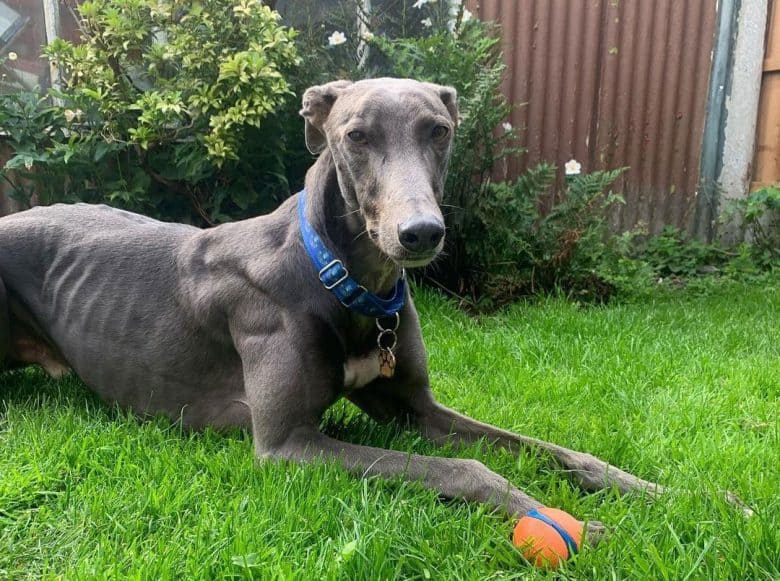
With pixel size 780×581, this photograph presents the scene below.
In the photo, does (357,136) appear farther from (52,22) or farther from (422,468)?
(52,22)

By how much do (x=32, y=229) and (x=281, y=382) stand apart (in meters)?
1.45

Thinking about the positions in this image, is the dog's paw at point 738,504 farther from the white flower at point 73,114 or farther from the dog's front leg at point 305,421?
the white flower at point 73,114

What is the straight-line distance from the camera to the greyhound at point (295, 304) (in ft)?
7.21

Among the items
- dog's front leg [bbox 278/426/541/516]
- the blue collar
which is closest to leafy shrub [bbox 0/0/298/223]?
the blue collar

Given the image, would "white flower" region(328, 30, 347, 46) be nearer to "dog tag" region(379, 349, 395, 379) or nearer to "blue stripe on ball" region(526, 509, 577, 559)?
"dog tag" region(379, 349, 395, 379)

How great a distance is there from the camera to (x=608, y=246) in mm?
5480

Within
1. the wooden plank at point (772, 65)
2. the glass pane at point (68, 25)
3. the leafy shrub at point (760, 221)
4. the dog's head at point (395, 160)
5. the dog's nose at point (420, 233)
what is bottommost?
the leafy shrub at point (760, 221)

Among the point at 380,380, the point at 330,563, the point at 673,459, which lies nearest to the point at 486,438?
the point at 380,380

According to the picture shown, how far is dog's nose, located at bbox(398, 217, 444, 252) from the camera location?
6.48 feet

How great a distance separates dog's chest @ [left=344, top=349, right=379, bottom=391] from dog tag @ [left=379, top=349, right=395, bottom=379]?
0.07 ft

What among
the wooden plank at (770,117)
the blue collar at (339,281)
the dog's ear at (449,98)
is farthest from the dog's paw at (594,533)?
the wooden plank at (770,117)

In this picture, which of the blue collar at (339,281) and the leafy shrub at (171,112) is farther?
the leafy shrub at (171,112)

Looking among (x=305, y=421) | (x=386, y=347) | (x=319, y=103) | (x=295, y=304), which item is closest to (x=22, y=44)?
(x=319, y=103)

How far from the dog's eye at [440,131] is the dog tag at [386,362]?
747 millimetres
